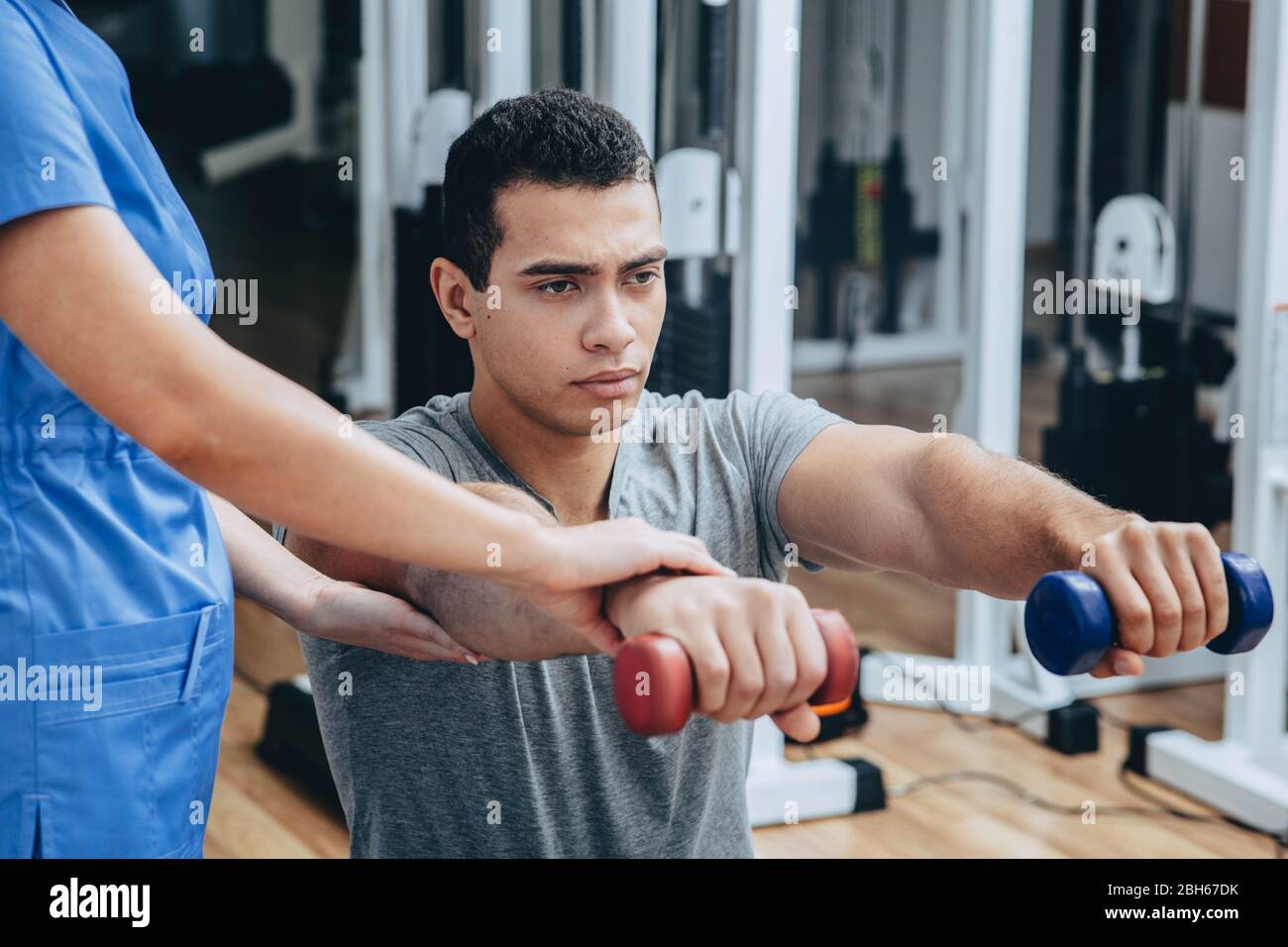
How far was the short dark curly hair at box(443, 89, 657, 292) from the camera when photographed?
1400 mm

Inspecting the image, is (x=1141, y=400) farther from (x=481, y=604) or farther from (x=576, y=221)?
(x=481, y=604)

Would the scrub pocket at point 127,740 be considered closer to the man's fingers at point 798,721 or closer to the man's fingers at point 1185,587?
the man's fingers at point 798,721

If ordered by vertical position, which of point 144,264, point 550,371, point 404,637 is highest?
point 144,264

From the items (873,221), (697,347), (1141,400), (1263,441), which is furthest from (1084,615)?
(873,221)

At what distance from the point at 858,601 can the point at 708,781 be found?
8.34 feet

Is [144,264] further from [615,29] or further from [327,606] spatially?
[615,29]

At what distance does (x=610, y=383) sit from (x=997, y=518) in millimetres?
352

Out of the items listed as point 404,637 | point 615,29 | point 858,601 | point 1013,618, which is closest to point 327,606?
point 404,637

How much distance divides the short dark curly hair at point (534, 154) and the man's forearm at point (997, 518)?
0.37 metres

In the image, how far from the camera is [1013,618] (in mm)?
3426

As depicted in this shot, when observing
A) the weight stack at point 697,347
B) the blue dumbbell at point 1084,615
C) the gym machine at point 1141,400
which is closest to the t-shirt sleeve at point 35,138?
the blue dumbbell at point 1084,615

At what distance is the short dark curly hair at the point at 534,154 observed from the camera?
4.59ft

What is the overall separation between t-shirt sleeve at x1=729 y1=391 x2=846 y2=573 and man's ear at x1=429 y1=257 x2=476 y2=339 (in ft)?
0.85

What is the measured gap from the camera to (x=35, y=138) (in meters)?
0.97
